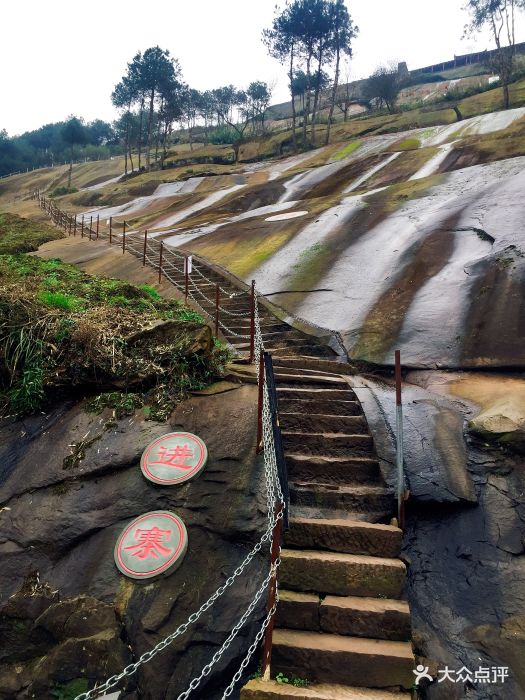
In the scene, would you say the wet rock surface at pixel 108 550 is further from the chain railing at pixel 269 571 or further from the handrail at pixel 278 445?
the handrail at pixel 278 445

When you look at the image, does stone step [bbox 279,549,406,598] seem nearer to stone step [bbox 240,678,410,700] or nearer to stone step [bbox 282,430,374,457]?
stone step [bbox 240,678,410,700]

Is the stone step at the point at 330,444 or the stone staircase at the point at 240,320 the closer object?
the stone step at the point at 330,444

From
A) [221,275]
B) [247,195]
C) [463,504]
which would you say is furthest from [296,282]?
[247,195]

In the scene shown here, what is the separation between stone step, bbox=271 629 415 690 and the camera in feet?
10.7

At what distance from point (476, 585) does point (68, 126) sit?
6323 cm

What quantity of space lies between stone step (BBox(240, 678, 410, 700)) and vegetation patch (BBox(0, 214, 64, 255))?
1598cm

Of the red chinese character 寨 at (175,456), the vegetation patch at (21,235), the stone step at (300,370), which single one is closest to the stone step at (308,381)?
the stone step at (300,370)

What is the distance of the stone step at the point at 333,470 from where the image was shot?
4711mm

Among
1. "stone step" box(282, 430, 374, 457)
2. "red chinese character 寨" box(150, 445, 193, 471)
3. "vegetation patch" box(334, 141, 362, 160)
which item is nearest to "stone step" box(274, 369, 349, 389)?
"stone step" box(282, 430, 374, 457)

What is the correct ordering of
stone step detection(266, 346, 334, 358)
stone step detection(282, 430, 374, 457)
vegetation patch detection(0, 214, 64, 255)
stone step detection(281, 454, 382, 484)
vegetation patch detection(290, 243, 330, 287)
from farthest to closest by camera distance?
vegetation patch detection(0, 214, 64, 255)
vegetation patch detection(290, 243, 330, 287)
stone step detection(266, 346, 334, 358)
stone step detection(282, 430, 374, 457)
stone step detection(281, 454, 382, 484)

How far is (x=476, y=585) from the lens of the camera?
151 inches

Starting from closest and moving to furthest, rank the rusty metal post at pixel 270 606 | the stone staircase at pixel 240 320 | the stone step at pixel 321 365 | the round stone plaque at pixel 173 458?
1. the rusty metal post at pixel 270 606
2. the round stone plaque at pixel 173 458
3. the stone step at pixel 321 365
4. the stone staircase at pixel 240 320

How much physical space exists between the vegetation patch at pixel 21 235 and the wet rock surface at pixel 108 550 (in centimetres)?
1312

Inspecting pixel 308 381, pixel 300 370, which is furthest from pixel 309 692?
pixel 300 370
